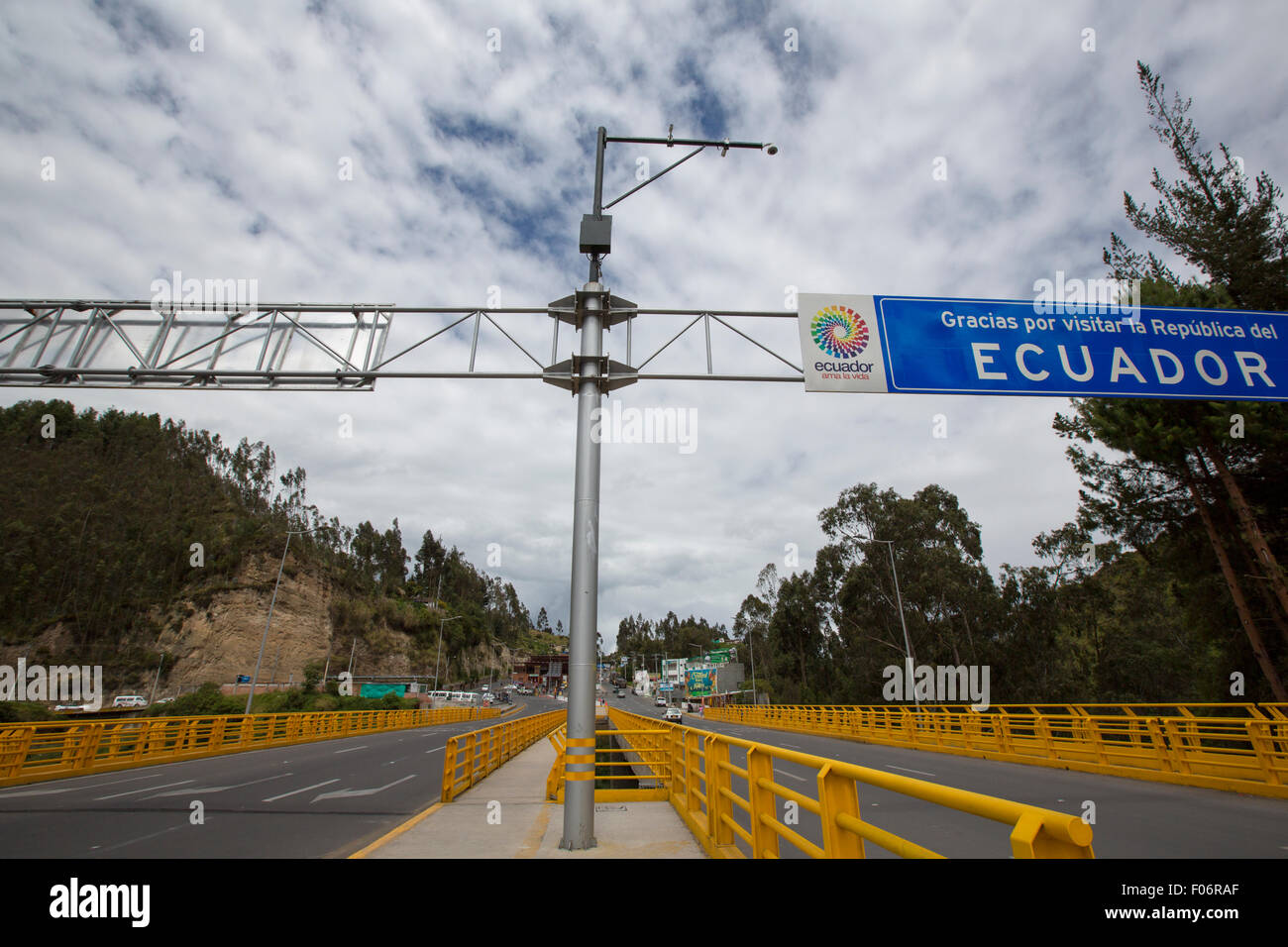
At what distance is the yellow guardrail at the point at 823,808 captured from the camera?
180 centimetres

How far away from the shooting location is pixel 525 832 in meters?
7.92

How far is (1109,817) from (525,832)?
8.46 meters

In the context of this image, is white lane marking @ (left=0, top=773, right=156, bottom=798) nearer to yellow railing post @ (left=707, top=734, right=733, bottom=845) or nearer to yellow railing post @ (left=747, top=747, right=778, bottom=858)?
yellow railing post @ (left=707, top=734, right=733, bottom=845)

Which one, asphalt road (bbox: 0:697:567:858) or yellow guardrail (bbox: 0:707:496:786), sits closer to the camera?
asphalt road (bbox: 0:697:567:858)

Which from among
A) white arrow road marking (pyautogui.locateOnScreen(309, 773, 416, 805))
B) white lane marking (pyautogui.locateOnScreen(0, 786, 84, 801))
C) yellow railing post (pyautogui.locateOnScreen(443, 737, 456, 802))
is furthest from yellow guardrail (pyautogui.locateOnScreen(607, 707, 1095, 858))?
white lane marking (pyautogui.locateOnScreen(0, 786, 84, 801))

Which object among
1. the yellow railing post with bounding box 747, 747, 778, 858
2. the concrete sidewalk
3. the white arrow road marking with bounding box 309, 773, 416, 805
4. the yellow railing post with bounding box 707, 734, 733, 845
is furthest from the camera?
the white arrow road marking with bounding box 309, 773, 416, 805

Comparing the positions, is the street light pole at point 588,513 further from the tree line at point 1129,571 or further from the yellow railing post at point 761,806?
the tree line at point 1129,571

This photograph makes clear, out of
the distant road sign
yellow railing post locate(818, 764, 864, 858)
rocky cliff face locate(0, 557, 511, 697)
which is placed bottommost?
rocky cliff face locate(0, 557, 511, 697)

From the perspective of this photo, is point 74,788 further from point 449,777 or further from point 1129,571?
point 1129,571

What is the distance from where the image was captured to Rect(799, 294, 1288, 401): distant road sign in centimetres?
898

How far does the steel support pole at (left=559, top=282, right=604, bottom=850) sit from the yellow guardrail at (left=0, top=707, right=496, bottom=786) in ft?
49.6

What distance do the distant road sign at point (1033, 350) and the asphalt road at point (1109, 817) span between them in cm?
579

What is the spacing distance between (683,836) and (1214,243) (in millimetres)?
23598
